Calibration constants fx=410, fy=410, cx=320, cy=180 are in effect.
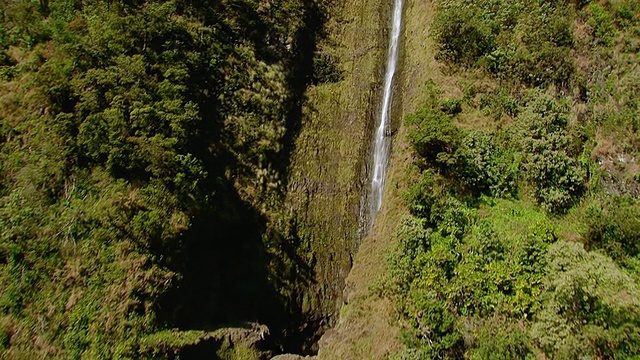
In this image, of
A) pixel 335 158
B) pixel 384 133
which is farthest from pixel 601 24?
pixel 335 158

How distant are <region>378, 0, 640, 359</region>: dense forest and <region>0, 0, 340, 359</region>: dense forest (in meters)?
7.11

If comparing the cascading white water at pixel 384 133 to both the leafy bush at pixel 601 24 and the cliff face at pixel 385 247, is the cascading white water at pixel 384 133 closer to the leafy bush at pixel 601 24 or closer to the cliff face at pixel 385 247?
the cliff face at pixel 385 247

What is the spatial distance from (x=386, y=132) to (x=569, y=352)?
13.9 meters

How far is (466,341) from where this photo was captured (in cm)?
1581

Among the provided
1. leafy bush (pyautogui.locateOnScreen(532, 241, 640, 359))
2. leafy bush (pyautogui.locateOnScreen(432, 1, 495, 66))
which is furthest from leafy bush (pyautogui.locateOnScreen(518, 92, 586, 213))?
leafy bush (pyautogui.locateOnScreen(432, 1, 495, 66))

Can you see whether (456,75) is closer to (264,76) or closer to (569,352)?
(264,76)

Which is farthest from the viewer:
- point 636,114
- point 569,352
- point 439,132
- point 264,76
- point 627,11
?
point 264,76

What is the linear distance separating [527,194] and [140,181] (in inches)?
662

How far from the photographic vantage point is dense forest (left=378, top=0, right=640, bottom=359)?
47.2ft

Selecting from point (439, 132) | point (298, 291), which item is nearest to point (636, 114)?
point (439, 132)

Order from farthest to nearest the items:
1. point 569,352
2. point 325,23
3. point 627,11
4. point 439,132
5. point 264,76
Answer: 1. point 325,23
2. point 264,76
3. point 439,132
4. point 627,11
5. point 569,352

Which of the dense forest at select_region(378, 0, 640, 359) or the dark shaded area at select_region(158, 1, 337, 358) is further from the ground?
the dense forest at select_region(378, 0, 640, 359)

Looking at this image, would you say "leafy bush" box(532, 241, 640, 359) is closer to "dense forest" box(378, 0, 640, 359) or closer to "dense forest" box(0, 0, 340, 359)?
"dense forest" box(378, 0, 640, 359)

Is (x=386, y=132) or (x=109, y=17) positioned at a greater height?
(x=109, y=17)
